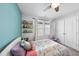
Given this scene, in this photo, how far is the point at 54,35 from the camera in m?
1.39

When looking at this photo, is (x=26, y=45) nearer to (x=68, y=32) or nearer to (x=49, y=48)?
(x=49, y=48)

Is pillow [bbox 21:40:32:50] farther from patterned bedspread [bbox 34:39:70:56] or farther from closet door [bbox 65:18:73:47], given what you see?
closet door [bbox 65:18:73:47]

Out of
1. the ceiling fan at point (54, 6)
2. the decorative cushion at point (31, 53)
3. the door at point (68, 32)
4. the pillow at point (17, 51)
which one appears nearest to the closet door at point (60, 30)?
the door at point (68, 32)

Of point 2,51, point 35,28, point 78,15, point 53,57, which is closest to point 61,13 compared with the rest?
point 78,15

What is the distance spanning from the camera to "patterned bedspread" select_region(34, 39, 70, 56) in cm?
138

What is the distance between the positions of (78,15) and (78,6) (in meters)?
0.12

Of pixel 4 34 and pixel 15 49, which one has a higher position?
pixel 4 34

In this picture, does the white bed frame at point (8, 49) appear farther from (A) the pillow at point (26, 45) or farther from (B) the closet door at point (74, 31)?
(B) the closet door at point (74, 31)

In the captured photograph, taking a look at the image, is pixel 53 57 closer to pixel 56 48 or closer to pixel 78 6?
pixel 56 48

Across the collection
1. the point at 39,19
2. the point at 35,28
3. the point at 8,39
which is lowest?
the point at 8,39

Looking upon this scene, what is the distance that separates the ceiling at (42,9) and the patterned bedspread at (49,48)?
0.35 meters

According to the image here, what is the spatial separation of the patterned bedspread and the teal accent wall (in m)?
0.32

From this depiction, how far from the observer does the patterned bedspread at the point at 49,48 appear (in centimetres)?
138

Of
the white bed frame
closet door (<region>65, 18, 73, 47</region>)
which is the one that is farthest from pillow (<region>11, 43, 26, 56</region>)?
closet door (<region>65, 18, 73, 47</region>)
